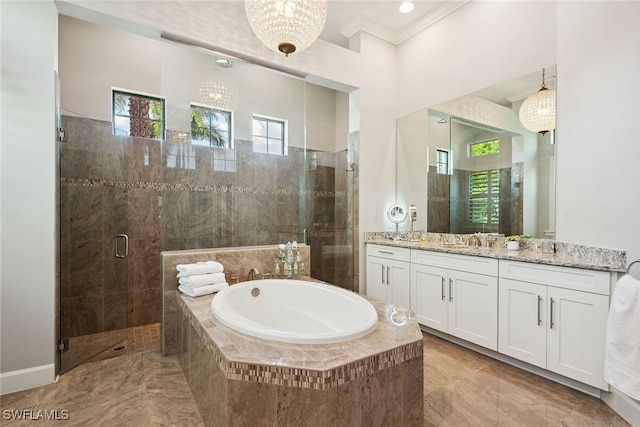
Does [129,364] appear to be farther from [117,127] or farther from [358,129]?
[358,129]

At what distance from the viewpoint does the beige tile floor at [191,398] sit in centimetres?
175

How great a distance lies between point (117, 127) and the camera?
3203 mm

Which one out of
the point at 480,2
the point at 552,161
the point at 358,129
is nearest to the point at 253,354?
the point at 552,161

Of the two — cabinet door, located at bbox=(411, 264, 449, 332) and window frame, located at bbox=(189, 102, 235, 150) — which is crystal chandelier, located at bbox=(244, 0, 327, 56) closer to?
window frame, located at bbox=(189, 102, 235, 150)

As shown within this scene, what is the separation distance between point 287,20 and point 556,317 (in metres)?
2.66

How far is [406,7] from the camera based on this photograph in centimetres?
330

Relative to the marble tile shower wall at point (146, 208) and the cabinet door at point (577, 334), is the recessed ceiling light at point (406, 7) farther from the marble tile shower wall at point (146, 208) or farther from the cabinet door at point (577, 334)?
the cabinet door at point (577, 334)

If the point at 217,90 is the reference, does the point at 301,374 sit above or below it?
below

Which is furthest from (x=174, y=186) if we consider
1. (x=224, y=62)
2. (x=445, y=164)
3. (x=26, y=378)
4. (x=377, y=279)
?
(x=445, y=164)

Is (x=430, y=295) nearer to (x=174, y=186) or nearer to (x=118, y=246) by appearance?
(x=174, y=186)

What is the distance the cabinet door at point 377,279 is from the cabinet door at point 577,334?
5.01 feet

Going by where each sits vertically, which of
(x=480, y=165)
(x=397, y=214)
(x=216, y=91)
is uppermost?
(x=216, y=91)

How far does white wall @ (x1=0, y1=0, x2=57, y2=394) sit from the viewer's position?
6.61ft

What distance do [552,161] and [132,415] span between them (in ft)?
11.4
